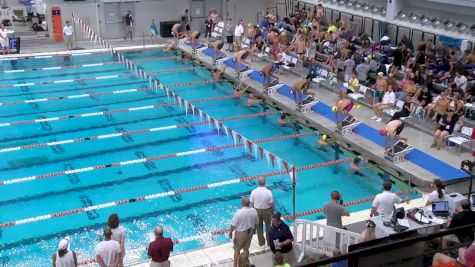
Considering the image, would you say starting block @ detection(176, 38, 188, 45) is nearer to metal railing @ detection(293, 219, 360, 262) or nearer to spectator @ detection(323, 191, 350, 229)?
metal railing @ detection(293, 219, 360, 262)

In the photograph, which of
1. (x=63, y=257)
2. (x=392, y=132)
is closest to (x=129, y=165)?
(x=392, y=132)

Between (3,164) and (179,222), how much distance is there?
4705mm

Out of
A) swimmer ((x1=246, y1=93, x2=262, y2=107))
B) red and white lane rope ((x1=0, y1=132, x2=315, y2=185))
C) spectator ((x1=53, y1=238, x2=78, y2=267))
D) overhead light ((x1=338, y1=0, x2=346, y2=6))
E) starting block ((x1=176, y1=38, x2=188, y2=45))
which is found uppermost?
overhead light ((x1=338, y1=0, x2=346, y2=6))

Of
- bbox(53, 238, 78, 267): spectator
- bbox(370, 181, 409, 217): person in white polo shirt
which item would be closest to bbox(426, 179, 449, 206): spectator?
bbox(370, 181, 409, 217): person in white polo shirt

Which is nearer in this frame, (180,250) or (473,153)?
(180,250)

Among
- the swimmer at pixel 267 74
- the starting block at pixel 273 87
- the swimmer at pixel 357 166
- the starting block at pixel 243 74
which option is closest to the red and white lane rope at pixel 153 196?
the swimmer at pixel 357 166

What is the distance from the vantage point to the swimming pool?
1024 cm

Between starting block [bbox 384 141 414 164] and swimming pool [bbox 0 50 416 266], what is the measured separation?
0.39 meters

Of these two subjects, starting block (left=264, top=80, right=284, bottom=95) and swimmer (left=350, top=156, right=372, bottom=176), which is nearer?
swimmer (left=350, top=156, right=372, bottom=176)

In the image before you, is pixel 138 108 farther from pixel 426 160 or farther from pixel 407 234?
pixel 407 234

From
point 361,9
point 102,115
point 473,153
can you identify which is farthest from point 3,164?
point 361,9

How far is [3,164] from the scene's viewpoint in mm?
12781

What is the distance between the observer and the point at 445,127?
1287cm

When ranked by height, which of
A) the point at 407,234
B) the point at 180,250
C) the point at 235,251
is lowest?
the point at 180,250
